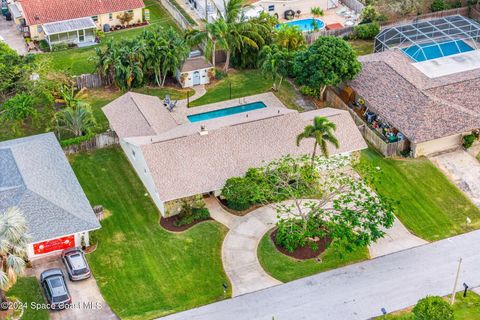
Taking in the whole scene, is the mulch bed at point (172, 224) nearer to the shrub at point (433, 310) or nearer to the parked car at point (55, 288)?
the parked car at point (55, 288)

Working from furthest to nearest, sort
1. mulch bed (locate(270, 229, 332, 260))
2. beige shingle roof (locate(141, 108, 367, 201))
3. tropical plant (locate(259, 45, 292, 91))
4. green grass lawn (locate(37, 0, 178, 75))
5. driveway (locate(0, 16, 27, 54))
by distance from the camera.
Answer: driveway (locate(0, 16, 27, 54)) < green grass lawn (locate(37, 0, 178, 75)) < tropical plant (locate(259, 45, 292, 91)) < beige shingle roof (locate(141, 108, 367, 201)) < mulch bed (locate(270, 229, 332, 260))

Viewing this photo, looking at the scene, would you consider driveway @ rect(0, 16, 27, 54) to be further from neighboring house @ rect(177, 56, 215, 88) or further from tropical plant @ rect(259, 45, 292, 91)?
tropical plant @ rect(259, 45, 292, 91)

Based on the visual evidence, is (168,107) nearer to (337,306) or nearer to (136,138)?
(136,138)

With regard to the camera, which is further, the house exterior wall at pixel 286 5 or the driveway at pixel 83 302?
the house exterior wall at pixel 286 5

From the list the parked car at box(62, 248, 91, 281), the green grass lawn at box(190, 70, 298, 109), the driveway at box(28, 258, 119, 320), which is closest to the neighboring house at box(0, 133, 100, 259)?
the parked car at box(62, 248, 91, 281)

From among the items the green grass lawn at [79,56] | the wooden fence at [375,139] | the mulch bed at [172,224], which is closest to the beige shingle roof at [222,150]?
the mulch bed at [172,224]

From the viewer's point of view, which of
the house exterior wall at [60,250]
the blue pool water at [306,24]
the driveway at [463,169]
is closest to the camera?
the house exterior wall at [60,250]
